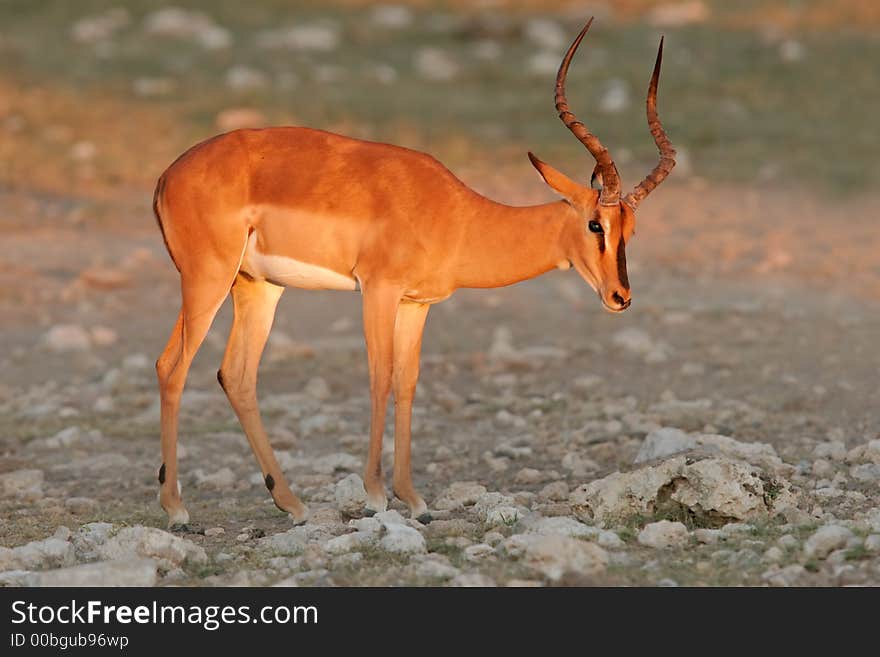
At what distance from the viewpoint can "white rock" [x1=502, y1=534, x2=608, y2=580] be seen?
6.72m

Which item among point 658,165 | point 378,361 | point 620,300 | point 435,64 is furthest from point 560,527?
point 435,64

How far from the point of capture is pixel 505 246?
8609mm

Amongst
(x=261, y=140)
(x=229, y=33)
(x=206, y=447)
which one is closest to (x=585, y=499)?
(x=261, y=140)

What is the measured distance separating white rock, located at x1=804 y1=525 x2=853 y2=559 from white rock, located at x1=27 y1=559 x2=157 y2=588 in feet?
9.21

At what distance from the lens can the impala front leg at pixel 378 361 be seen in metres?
8.43

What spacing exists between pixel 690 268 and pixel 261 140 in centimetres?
775

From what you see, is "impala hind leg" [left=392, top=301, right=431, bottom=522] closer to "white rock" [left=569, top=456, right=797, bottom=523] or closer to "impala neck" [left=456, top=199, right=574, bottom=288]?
"impala neck" [left=456, top=199, right=574, bottom=288]

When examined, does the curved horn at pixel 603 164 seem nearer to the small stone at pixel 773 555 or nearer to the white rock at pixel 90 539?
the small stone at pixel 773 555

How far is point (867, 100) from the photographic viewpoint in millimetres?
21516

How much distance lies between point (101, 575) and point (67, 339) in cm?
683

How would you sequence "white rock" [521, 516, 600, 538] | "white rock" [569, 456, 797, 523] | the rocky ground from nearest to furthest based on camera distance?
the rocky ground < "white rock" [521, 516, 600, 538] < "white rock" [569, 456, 797, 523]

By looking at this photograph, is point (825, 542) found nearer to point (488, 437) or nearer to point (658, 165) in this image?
point (658, 165)

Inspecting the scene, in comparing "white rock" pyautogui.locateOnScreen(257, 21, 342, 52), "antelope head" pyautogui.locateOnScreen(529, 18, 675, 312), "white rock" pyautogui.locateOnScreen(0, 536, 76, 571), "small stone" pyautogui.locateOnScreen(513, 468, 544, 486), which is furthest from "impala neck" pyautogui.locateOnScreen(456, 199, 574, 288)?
"white rock" pyautogui.locateOnScreen(257, 21, 342, 52)

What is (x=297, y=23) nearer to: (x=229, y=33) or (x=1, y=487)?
(x=229, y=33)
